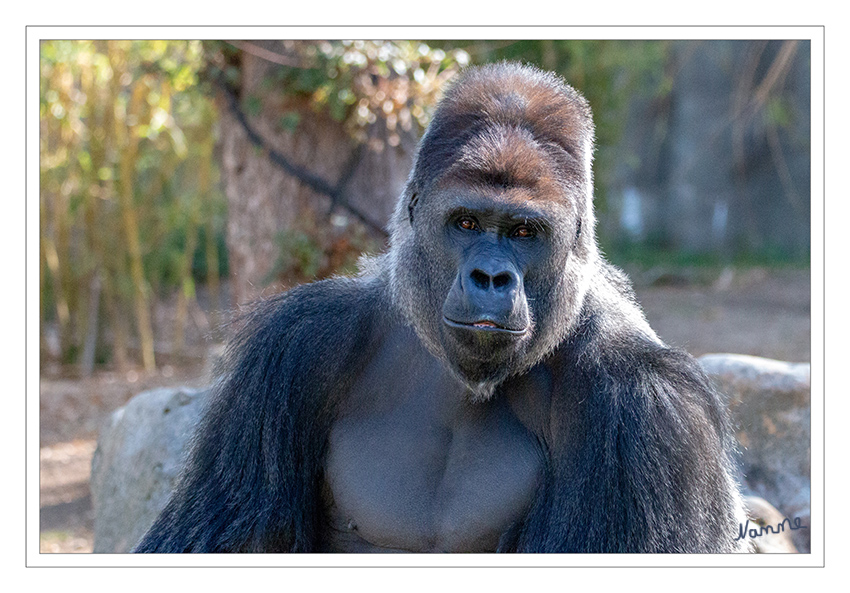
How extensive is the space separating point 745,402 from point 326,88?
302 cm

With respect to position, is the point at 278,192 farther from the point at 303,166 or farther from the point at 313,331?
the point at 313,331

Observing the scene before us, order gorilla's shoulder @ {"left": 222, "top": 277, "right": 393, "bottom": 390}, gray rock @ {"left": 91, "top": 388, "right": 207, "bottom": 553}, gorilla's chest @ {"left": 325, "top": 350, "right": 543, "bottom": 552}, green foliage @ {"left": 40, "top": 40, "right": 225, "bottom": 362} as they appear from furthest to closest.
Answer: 1. green foliage @ {"left": 40, "top": 40, "right": 225, "bottom": 362}
2. gray rock @ {"left": 91, "top": 388, "right": 207, "bottom": 553}
3. gorilla's shoulder @ {"left": 222, "top": 277, "right": 393, "bottom": 390}
4. gorilla's chest @ {"left": 325, "top": 350, "right": 543, "bottom": 552}

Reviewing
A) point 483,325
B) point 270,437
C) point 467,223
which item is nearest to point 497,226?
point 467,223

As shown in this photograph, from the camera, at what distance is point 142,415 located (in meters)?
4.60

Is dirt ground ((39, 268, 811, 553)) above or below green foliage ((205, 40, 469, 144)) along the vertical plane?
below

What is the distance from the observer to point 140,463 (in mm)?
4488

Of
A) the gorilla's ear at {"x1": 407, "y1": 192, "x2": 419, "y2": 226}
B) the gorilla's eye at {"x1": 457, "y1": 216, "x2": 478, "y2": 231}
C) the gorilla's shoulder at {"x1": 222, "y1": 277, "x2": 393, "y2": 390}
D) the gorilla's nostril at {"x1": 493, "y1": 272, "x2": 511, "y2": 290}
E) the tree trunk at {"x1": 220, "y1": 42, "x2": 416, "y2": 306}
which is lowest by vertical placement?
the gorilla's shoulder at {"x1": 222, "y1": 277, "x2": 393, "y2": 390}

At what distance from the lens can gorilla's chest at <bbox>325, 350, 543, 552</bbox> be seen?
3.04 m

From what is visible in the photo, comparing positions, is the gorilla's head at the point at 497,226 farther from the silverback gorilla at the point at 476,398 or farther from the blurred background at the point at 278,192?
the blurred background at the point at 278,192

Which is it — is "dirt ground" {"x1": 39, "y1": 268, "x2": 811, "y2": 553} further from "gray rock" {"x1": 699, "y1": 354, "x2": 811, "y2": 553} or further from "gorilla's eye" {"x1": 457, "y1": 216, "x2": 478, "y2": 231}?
"gorilla's eye" {"x1": 457, "y1": 216, "x2": 478, "y2": 231}

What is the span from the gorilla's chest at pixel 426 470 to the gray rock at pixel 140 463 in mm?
1437

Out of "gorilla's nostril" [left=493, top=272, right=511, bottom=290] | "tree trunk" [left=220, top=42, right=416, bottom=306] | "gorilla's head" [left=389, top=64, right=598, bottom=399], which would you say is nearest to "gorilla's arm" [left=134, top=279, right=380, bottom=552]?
"gorilla's head" [left=389, top=64, right=598, bottom=399]
